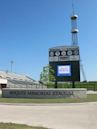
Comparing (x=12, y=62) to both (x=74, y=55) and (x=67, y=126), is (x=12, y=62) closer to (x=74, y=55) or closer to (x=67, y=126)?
(x=74, y=55)

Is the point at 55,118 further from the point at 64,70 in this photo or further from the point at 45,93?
the point at 64,70

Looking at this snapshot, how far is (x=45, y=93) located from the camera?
3559 cm

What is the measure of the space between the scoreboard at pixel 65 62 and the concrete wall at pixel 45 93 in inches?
453

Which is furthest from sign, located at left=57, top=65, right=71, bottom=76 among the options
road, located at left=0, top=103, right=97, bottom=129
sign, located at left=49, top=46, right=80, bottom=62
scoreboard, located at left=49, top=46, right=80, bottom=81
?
road, located at left=0, top=103, right=97, bottom=129

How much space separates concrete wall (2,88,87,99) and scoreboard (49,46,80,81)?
11505mm

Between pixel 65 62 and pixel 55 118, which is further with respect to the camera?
pixel 65 62

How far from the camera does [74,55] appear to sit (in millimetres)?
51375

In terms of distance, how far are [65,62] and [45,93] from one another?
1515 cm

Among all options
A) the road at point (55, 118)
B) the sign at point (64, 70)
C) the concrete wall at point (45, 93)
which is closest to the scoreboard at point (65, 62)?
the sign at point (64, 70)

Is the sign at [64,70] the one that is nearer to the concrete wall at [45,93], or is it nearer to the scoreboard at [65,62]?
the scoreboard at [65,62]

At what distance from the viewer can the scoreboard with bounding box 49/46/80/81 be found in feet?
157

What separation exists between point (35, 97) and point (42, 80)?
86.2 ft

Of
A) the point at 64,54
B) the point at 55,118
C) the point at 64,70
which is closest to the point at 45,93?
the point at 64,70

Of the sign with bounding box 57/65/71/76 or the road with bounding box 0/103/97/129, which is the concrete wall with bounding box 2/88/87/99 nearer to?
the sign with bounding box 57/65/71/76
